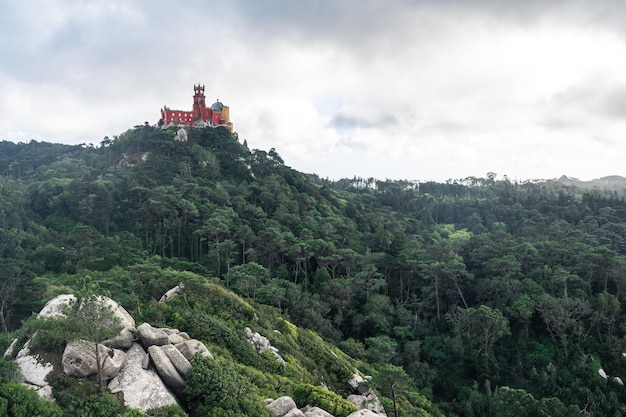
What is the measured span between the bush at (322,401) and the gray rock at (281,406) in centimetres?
141

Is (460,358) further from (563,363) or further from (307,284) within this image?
(307,284)

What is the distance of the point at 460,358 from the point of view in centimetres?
4128

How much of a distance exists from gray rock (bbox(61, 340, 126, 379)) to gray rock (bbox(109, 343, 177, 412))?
52cm

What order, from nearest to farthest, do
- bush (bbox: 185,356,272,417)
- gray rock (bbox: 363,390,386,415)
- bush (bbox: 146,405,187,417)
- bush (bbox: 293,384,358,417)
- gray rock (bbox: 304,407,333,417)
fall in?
bush (bbox: 146,405,187,417) → bush (bbox: 185,356,272,417) → gray rock (bbox: 304,407,333,417) → bush (bbox: 293,384,358,417) → gray rock (bbox: 363,390,386,415)

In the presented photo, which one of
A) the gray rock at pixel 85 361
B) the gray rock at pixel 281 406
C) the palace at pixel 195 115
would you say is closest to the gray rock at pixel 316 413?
the gray rock at pixel 281 406

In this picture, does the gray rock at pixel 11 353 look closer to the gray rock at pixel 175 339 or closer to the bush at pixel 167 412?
the gray rock at pixel 175 339

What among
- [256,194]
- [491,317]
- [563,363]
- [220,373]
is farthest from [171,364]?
[256,194]

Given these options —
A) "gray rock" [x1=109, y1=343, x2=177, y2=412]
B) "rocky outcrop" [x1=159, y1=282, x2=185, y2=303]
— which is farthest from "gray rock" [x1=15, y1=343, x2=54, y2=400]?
"rocky outcrop" [x1=159, y1=282, x2=185, y2=303]

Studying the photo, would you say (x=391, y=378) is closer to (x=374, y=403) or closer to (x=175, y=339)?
(x=374, y=403)

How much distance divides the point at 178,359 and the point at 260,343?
9.95m

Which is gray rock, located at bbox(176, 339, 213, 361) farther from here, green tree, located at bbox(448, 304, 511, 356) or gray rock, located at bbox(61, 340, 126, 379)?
green tree, located at bbox(448, 304, 511, 356)

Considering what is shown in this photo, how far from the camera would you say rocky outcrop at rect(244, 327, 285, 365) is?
27592 mm

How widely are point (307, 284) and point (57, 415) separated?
39.4 metres

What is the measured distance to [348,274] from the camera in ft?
176
